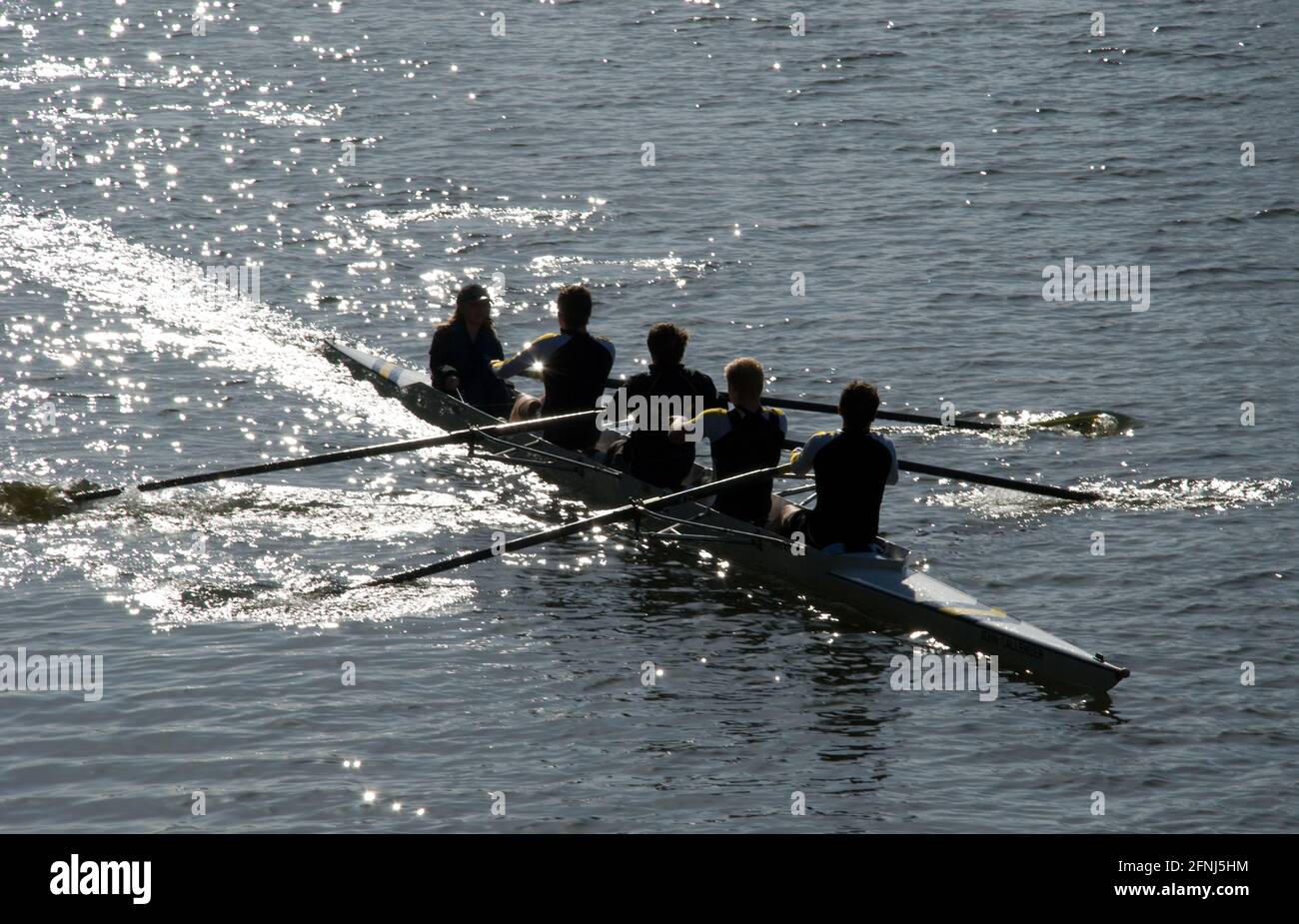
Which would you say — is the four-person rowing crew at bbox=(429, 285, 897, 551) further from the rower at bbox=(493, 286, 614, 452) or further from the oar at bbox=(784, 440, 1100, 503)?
the oar at bbox=(784, 440, 1100, 503)

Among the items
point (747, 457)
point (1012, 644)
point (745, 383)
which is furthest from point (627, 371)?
point (1012, 644)

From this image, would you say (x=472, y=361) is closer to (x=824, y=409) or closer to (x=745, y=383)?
(x=824, y=409)

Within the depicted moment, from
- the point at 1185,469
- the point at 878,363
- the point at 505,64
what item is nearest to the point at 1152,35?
the point at 505,64

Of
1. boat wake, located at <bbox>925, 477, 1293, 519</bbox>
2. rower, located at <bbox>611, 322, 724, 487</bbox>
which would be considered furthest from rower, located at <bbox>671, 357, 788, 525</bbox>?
boat wake, located at <bbox>925, 477, 1293, 519</bbox>

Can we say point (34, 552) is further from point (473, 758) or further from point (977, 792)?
point (977, 792)

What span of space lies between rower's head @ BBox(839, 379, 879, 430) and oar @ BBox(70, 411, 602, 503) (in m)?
3.37

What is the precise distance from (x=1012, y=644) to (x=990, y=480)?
9.42ft

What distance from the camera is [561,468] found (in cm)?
1603

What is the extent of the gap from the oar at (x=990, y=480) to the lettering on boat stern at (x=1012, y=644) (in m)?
2.26

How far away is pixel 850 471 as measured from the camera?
1282 cm

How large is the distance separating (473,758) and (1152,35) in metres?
31.3

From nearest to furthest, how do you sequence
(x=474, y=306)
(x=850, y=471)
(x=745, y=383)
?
(x=850, y=471), (x=745, y=383), (x=474, y=306)
